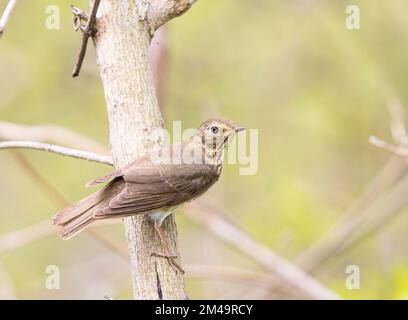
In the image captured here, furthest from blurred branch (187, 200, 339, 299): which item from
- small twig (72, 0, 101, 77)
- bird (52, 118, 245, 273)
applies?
small twig (72, 0, 101, 77)

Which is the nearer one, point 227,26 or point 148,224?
point 148,224

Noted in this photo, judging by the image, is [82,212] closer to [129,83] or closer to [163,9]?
[129,83]

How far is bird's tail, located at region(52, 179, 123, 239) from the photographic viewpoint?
3.90 m

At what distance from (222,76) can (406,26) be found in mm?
2259

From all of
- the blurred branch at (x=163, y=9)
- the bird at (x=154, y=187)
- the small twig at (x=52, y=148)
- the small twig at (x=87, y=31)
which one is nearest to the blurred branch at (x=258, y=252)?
the bird at (x=154, y=187)

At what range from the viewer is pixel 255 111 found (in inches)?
335

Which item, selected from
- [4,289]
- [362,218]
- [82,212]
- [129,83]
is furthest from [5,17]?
[362,218]

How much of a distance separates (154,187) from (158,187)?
1.2 inches

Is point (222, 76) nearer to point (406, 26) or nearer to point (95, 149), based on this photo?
point (406, 26)

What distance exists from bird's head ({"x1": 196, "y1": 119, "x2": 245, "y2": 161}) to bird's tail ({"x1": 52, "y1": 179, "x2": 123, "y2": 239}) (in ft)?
2.91

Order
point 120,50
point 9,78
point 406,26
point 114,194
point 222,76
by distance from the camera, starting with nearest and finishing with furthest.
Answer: point 120,50, point 114,194, point 406,26, point 9,78, point 222,76
